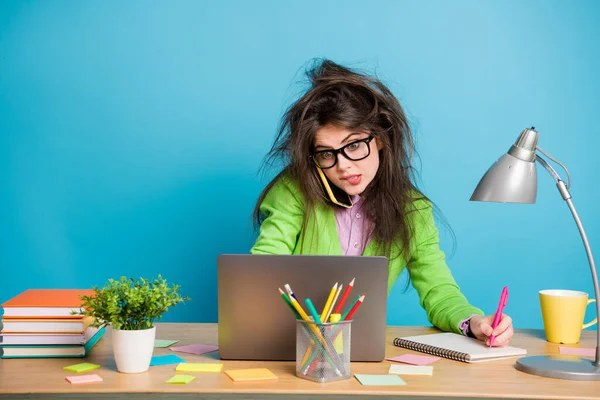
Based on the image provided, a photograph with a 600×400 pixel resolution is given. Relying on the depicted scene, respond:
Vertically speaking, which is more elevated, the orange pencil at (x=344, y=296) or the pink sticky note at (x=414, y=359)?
the orange pencil at (x=344, y=296)

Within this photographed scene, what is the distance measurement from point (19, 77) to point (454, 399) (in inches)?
92.0

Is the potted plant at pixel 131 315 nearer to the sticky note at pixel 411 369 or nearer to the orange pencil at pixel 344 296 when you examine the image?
the orange pencil at pixel 344 296

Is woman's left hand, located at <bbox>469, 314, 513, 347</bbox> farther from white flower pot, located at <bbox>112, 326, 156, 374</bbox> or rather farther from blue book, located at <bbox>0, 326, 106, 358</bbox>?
blue book, located at <bbox>0, 326, 106, 358</bbox>

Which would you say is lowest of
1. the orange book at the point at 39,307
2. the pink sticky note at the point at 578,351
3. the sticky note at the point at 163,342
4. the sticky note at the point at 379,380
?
the pink sticky note at the point at 578,351

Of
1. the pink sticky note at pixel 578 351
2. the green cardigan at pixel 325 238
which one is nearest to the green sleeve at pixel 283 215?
the green cardigan at pixel 325 238

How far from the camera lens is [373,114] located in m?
2.16

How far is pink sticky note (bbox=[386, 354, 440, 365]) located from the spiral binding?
0.08 ft

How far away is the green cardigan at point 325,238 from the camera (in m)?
2.23

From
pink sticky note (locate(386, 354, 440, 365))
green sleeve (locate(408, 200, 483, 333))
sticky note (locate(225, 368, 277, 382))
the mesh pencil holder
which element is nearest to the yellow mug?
green sleeve (locate(408, 200, 483, 333))

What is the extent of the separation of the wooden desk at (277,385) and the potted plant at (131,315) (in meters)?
0.03

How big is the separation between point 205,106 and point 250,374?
176 centimetres

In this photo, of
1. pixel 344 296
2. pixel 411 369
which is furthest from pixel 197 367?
pixel 411 369

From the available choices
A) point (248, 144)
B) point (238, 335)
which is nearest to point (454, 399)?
point (238, 335)

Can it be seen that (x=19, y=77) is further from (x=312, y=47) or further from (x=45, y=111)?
(x=312, y=47)
